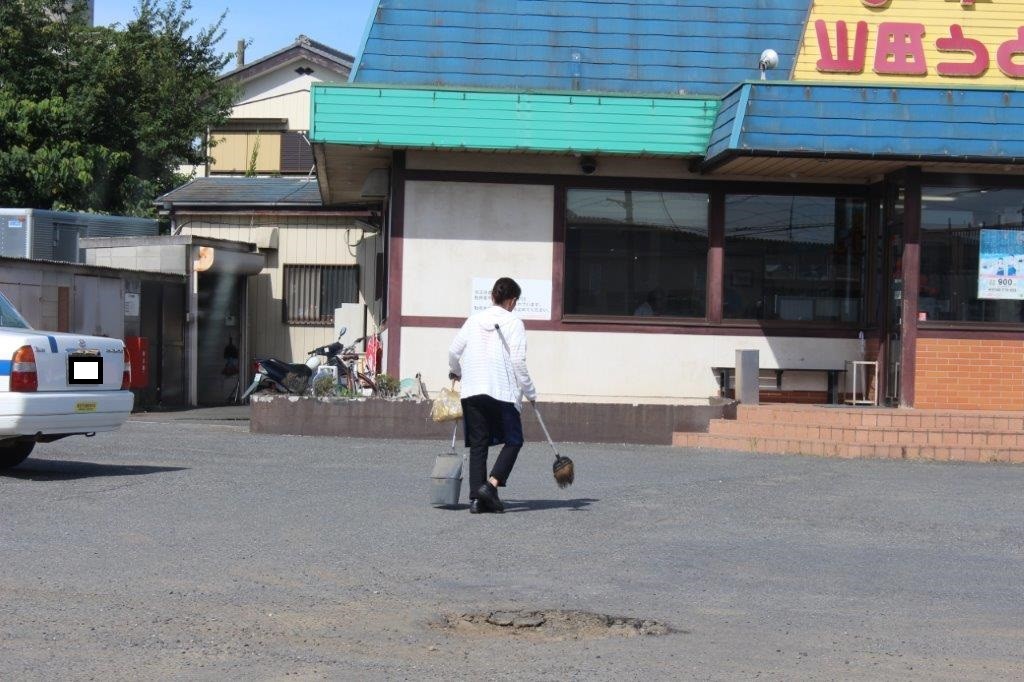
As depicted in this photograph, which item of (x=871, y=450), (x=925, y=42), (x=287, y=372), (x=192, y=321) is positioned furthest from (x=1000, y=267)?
(x=192, y=321)

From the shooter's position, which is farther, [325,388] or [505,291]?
[325,388]

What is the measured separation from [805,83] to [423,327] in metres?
5.53

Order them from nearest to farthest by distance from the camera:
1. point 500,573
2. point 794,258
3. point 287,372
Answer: point 500,573 < point 794,258 < point 287,372

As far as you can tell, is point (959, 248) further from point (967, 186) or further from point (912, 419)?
point (912, 419)

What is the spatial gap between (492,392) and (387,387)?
6.38 meters

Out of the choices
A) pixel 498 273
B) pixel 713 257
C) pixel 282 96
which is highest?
pixel 282 96

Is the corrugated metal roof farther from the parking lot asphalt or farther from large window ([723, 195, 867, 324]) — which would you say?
the parking lot asphalt

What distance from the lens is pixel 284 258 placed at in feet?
88.1

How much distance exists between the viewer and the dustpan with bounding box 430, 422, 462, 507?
10070mm

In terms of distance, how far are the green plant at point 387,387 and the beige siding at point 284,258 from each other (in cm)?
1054

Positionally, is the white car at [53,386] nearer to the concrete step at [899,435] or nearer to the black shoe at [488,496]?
the black shoe at [488,496]

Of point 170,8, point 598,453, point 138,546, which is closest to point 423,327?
point 598,453

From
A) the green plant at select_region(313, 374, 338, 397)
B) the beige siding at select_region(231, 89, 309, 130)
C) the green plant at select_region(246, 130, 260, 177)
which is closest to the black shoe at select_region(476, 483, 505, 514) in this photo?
the green plant at select_region(313, 374, 338, 397)

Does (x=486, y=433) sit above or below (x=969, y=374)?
below
